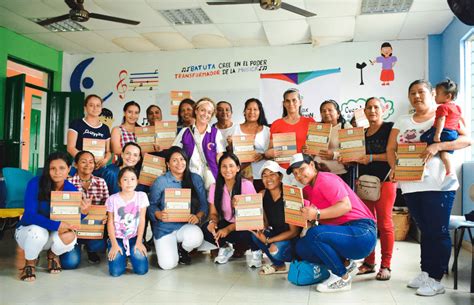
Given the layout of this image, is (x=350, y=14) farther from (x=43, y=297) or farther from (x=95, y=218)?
(x=43, y=297)

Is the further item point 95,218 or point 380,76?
point 380,76

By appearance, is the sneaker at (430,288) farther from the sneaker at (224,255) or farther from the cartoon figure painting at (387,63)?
the cartoon figure painting at (387,63)

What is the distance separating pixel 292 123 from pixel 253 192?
699mm

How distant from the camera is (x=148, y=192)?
372 centimetres

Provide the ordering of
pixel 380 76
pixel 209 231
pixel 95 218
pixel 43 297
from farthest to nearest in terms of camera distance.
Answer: pixel 380 76 < pixel 209 231 < pixel 95 218 < pixel 43 297

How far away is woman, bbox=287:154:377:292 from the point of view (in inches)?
104

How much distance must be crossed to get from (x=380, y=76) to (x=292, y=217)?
4.63 metres

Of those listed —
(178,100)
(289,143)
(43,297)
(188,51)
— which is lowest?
(43,297)

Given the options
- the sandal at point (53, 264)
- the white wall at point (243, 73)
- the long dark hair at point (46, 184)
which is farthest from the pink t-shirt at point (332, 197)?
the white wall at point (243, 73)

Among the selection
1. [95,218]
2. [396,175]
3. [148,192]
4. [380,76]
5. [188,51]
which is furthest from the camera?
[188,51]

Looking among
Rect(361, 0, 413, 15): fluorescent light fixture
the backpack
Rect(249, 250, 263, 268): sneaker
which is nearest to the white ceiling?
Rect(361, 0, 413, 15): fluorescent light fixture

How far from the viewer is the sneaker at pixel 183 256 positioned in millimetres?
3475

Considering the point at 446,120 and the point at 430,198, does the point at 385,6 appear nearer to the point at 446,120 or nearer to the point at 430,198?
the point at 446,120

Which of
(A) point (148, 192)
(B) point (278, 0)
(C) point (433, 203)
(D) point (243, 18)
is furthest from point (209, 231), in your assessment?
(D) point (243, 18)
